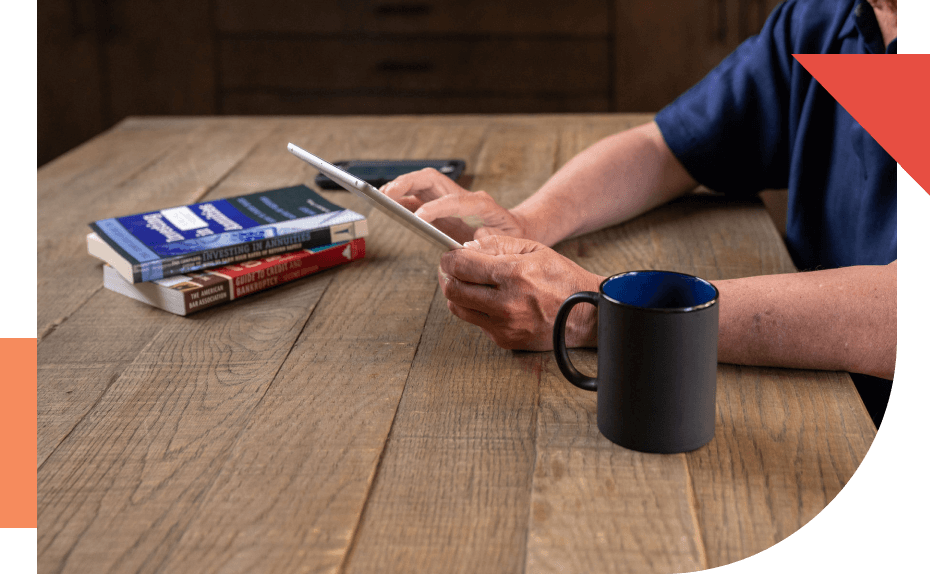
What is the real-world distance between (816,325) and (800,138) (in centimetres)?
47

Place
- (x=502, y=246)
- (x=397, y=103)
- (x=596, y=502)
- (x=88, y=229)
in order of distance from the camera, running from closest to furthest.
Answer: (x=596, y=502)
(x=502, y=246)
(x=88, y=229)
(x=397, y=103)

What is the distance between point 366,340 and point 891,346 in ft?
1.52

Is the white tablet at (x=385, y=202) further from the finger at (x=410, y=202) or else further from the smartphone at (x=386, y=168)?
the smartphone at (x=386, y=168)

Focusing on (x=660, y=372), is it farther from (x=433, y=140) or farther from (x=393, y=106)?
(x=393, y=106)

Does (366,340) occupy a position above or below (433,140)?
below

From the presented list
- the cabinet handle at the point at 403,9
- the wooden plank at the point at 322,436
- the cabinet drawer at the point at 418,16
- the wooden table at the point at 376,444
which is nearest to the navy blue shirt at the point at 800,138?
the wooden table at the point at 376,444

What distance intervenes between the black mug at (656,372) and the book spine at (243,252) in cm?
42

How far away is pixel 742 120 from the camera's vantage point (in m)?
1.17

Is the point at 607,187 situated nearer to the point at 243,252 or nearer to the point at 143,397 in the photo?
the point at 243,252

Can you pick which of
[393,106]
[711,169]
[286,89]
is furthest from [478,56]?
[711,169]

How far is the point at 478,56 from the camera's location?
285 cm

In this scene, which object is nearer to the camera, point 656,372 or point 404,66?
point 656,372

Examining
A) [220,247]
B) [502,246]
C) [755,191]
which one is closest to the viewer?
[502,246]
